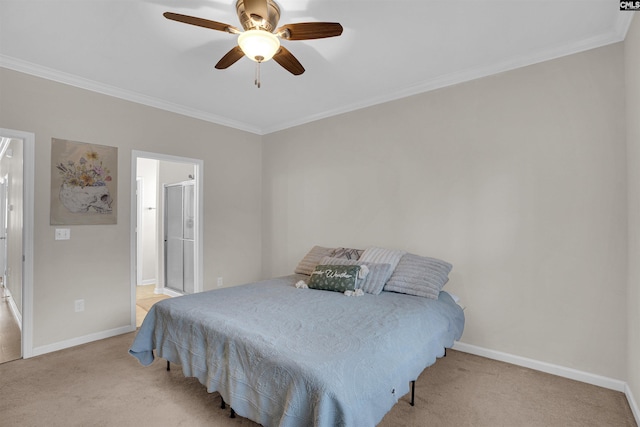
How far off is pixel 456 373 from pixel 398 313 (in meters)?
0.92

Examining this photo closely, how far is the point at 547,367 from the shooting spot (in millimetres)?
2566

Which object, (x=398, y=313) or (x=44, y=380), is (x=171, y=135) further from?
(x=398, y=313)

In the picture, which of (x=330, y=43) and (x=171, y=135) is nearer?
(x=330, y=43)

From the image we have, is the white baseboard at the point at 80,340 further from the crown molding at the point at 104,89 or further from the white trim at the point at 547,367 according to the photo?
the white trim at the point at 547,367

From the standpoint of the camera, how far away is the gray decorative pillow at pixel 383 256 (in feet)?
10.1

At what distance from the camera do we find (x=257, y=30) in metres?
1.86

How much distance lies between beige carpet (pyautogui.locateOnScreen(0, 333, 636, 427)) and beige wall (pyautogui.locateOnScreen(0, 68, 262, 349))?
23.7 inches

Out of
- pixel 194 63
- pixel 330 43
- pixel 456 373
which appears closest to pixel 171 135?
pixel 194 63

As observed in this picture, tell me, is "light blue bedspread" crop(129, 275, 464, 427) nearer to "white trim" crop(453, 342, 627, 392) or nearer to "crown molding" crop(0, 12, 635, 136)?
"white trim" crop(453, 342, 627, 392)

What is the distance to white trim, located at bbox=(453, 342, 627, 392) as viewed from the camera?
2330 millimetres

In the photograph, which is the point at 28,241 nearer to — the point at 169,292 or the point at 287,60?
the point at 169,292

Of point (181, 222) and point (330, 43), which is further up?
point (330, 43)

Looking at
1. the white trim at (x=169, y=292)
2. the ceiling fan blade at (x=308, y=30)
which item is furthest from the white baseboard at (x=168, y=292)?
the ceiling fan blade at (x=308, y=30)

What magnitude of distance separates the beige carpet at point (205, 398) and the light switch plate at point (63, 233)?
1092 millimetres
